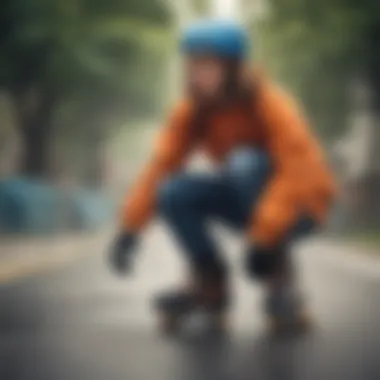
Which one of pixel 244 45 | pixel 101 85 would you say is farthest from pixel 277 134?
pixel 101 85

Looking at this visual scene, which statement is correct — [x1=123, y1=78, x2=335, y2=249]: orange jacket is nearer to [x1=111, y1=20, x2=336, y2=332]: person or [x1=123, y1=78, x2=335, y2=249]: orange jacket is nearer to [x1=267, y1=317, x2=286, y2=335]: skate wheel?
[x1=111, y1=20, x2=336, y2=332]: person

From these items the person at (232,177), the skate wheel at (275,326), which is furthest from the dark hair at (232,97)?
the skate wheel at (275,326)

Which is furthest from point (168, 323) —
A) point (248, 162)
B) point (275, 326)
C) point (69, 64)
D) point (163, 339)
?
point (69, 64)

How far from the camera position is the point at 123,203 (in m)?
1.76

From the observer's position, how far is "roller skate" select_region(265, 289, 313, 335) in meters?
1.75

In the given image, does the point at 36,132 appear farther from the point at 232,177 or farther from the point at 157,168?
the point at 232,177

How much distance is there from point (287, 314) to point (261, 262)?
0.26ft

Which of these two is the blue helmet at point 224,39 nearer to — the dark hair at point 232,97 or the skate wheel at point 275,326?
the dark hair at point 232,97

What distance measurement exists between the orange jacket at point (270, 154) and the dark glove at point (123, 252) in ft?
0.05

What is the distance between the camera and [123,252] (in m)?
1.76

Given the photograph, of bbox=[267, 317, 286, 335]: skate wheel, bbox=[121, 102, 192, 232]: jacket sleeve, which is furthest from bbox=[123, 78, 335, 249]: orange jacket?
bbox=[267, 317, 286, 335]: skate wheel

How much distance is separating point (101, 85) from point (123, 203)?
169mm

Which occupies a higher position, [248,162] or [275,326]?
[248,162]

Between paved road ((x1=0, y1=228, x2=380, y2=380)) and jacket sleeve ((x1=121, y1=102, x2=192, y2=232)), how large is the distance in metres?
0.03
